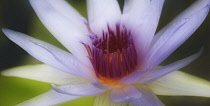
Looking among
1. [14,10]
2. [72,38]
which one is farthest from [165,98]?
[14,10]

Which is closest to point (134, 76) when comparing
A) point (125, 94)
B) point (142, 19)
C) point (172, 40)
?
point (125, 94)

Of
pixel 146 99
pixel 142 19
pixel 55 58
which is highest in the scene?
pixel 142 19

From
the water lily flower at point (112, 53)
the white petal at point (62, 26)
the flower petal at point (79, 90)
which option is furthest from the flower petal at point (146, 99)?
the white petal at point (62, 26)

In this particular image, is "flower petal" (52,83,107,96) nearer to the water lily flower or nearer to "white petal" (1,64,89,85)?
the water lily flower

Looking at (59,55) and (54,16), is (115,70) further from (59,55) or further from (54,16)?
(54,16)

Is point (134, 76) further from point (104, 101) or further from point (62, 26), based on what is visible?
point (62, 26)

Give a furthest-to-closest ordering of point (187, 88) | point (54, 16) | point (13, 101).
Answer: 1. point (13, 101)
2. point (54, 16)
3. point (187, 88)
